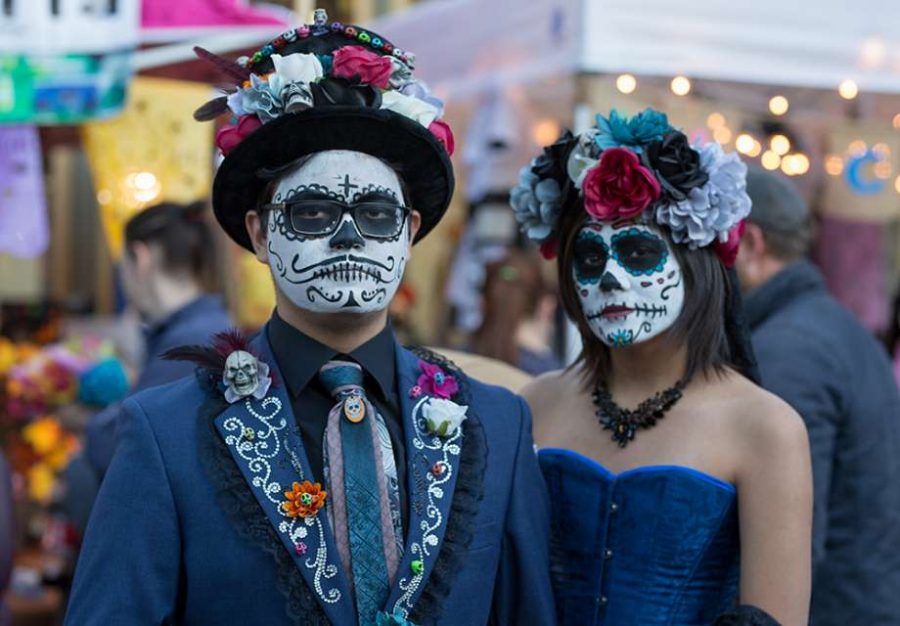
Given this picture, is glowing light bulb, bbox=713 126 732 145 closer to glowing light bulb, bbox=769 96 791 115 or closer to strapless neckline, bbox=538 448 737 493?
glowing light bulb, bbox=769 96 791 115

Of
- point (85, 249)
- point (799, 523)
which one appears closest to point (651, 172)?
point (799, 523)

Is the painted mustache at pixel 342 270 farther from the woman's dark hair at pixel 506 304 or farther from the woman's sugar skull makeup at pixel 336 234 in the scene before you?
the woman's dark hair at pixel 506 304

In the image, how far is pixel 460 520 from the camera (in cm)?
252

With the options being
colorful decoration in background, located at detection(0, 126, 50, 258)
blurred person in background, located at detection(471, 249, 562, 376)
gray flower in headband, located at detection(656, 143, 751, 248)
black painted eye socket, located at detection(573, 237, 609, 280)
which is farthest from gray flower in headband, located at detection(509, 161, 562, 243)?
colorful decoration in background, located at detection(0, 126, 50, 258)

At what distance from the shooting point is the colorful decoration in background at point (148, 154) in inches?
221

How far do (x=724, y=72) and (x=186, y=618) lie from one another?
3.74 m

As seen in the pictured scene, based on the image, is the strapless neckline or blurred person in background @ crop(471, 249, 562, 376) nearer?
the strapless neckline

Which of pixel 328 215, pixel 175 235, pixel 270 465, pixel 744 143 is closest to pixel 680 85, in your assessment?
pixel 744 143

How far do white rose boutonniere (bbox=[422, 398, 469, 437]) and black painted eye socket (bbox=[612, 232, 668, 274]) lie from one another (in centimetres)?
58

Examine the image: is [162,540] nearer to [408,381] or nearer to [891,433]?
[408,381]

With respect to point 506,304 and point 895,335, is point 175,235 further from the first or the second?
point 895,335

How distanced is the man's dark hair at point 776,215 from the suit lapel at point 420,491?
5.41 ft

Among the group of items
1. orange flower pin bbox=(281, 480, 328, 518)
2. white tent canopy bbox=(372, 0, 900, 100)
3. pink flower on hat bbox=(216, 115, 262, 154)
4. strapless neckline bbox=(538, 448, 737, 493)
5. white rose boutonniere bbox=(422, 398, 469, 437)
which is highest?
white tent canopy bbox=(372, 0, 900, 100)

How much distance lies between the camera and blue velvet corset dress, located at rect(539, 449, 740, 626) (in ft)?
9.38
